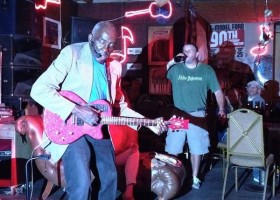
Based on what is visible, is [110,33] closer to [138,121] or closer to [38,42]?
[138,121]

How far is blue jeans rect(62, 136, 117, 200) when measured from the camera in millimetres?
3281

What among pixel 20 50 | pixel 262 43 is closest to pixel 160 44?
pixel 262 43

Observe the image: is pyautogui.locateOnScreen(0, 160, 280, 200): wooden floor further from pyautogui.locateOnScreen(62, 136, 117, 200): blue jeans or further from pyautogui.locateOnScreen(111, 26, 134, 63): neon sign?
pyautogui.locateOnScreen(111, 26, 134, 63): neon sign

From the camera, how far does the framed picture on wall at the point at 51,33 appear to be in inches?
349

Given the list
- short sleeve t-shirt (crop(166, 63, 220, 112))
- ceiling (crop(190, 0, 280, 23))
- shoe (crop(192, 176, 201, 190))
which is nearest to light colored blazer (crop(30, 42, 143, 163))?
short sleeve t-shirt (crop(166, 63, 220, 112))

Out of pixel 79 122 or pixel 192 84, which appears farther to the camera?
pixel 192 84

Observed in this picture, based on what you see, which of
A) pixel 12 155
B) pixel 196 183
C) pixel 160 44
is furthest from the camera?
pixel 160 44

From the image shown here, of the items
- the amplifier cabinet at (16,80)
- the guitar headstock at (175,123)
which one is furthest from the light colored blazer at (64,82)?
the amplifier cabinet at (16,80)

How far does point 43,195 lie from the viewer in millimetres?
5504

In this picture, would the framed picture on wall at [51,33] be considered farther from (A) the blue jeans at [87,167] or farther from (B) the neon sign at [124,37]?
(A) the blue jeans at [87,167]

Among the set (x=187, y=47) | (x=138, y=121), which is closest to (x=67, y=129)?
(x=138, y=121)

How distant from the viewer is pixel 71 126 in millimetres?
3510

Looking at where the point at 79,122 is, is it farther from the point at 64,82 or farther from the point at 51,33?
the point at 51,33

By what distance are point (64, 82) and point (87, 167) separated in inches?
27.0
